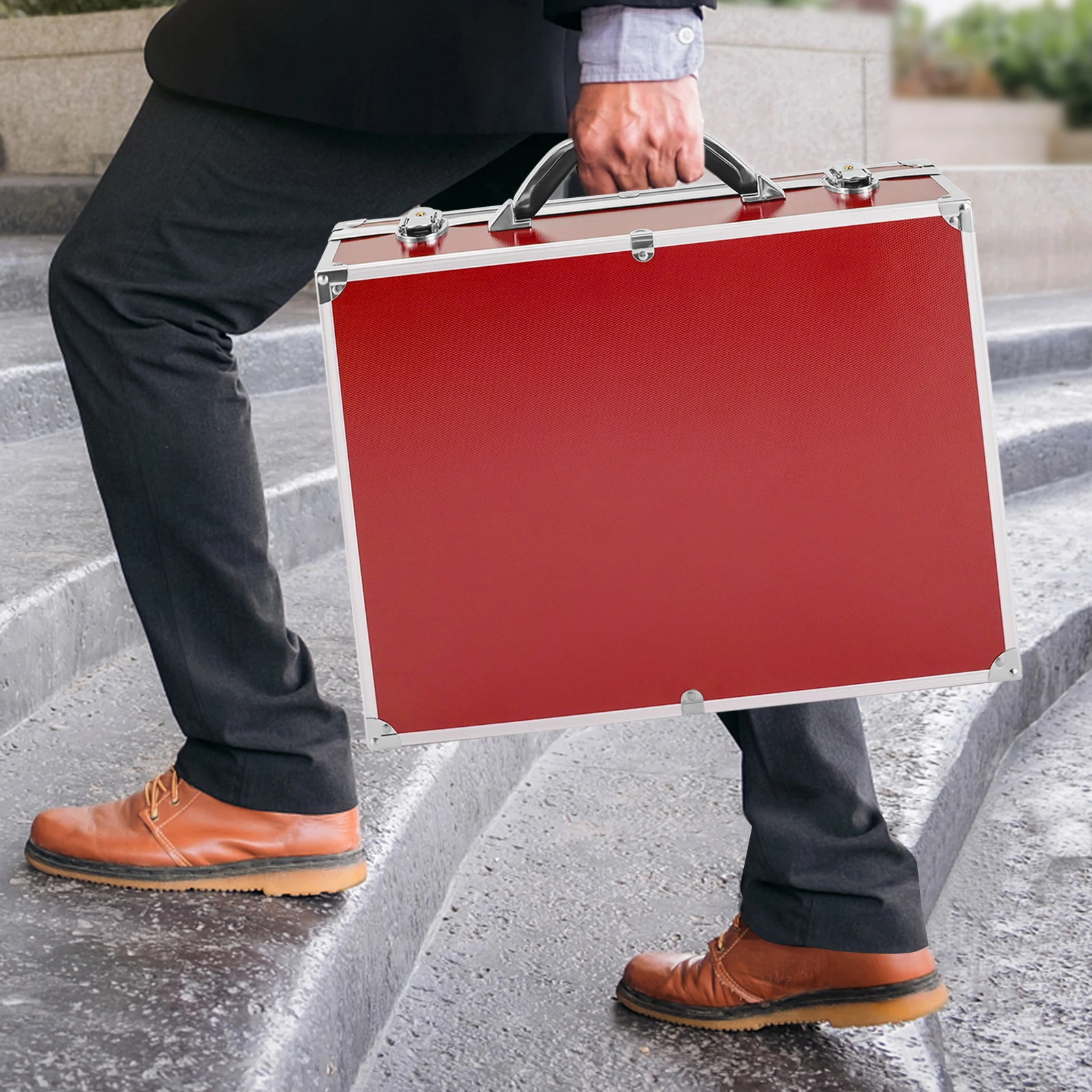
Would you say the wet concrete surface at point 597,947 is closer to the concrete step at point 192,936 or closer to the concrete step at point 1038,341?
the concrete step at point 192,936

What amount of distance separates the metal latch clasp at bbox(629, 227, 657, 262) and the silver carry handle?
12 centimetres

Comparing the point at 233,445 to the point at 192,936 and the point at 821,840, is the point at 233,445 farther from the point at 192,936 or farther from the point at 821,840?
the point at 821,840

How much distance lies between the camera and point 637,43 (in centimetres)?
110

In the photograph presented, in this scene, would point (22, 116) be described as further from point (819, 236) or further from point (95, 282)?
point (819, 236)

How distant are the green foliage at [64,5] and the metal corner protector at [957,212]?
4138 millimetres

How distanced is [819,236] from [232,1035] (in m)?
0.82

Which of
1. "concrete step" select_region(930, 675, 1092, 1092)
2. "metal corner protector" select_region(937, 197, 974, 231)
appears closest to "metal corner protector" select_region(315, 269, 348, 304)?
"metal corner protector" select_region(937, 197, 974, 231)

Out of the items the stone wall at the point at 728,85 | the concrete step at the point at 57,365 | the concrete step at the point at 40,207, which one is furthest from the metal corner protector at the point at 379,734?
the stone wall at the point at 728,85

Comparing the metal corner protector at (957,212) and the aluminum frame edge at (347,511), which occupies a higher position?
the metal corner protector at (957,212)

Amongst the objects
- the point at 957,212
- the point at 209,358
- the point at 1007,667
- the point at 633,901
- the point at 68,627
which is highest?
the point at 957,212

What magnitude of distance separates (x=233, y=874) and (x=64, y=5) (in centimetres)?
427

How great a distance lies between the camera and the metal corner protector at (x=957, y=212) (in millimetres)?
1093

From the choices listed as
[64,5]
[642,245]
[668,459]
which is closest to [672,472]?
[668,459]

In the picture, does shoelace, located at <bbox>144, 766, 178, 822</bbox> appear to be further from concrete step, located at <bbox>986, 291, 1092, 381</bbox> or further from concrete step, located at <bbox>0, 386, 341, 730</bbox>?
concrete step, located at <bbox>986, 291, 1092, 381</bbox>
